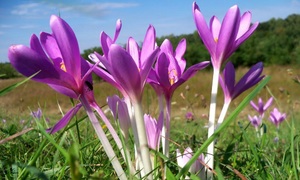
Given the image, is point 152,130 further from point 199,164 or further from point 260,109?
point 260,109

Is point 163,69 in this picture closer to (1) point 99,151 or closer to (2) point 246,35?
(2) point 246,35

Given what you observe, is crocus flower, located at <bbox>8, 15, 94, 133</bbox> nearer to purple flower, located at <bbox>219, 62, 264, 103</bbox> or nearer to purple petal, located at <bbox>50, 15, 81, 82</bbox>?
purple petal, located at <bbox>50, 15, 81, 82</bbox>

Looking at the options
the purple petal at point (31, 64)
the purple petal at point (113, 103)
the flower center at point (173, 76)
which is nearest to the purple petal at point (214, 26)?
the flower center at point (173, 76)

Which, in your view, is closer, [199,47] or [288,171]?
[288,171]

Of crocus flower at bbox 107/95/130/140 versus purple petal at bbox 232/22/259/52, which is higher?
purple petal at bbox 232/22/259/52

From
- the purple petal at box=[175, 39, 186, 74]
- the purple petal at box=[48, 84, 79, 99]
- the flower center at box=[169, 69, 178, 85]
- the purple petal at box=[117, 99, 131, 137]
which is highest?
the purple petal at box=[175, 39, 186, 74]

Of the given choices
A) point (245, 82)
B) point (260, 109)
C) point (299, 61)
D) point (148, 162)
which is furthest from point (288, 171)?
point (299, 61)

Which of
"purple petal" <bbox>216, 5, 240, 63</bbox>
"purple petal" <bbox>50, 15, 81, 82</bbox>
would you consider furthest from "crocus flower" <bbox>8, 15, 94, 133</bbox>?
"purple petal" <bbox>216, 5, 240, 63</bbox>

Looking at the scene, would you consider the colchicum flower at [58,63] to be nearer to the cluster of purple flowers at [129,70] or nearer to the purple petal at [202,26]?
the cluster of purple flowers at [129,70]
